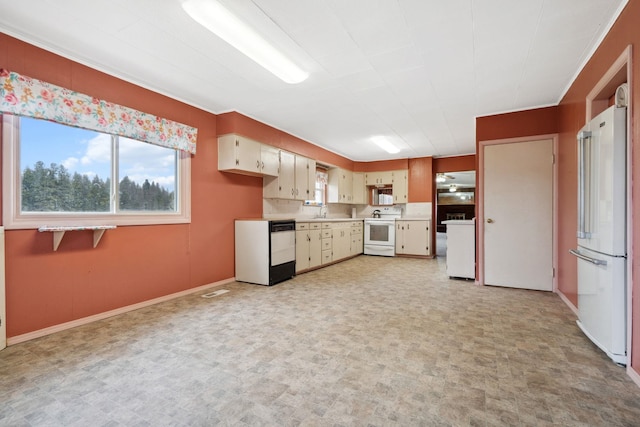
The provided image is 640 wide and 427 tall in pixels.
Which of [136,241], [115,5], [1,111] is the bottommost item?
[136,241]

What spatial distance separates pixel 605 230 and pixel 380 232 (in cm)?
516

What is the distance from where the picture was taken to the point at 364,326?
269 cm

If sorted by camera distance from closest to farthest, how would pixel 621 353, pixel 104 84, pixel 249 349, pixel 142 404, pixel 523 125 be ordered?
1. pixel 142 404
2. pixel 621 353
3. pixel 249 349
4. pixel 104 84
5. pixel 523 125

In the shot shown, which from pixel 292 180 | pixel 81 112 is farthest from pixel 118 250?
pixel 292 180

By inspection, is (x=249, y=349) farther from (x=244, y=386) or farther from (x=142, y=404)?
(x=142, y=404)

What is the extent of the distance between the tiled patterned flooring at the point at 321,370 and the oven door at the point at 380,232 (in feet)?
12.4

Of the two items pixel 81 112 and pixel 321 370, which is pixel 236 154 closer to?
pixel 81 112

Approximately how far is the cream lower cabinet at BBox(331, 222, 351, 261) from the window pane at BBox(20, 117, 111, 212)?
3.92 meters

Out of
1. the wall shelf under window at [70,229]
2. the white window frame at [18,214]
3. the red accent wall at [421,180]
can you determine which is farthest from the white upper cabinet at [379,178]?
the wall shelf under window at [70,229]

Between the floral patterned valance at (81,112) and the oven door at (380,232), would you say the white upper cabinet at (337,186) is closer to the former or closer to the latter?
the oven door at (380,232)

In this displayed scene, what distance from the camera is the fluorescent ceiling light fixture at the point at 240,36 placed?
6.61ft

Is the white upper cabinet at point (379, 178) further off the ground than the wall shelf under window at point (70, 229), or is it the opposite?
the white upper cabinet at point (379, 178)

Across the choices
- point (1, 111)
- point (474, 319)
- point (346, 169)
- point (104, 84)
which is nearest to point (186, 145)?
point (104, 84)

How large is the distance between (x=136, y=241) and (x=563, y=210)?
16.6 ft
